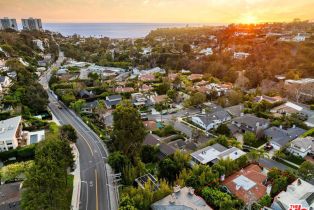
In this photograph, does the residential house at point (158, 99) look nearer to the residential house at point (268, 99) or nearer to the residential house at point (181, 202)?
the residential house at point (268, 99)

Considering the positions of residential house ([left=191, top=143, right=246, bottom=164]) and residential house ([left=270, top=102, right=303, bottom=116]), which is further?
residential house ([left=270, top=102, right=303, bottom=116])

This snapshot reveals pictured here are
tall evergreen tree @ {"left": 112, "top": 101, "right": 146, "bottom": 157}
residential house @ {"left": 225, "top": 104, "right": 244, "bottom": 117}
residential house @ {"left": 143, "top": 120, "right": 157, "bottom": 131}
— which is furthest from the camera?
residential house @ {"left": 225, "top": 104, "right": 244, "bottom": 117}

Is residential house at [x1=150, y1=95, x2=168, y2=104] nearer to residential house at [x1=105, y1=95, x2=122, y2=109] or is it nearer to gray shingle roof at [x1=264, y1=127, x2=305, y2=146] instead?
residential house at [x1=105, y1=95, x2=122, y2=109]

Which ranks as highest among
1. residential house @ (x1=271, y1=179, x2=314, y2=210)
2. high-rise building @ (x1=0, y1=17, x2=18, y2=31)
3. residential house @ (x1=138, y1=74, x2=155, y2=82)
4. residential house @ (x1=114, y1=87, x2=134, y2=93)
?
high-rise building @ (x1=0, y1=17, x2=18, y2=31)

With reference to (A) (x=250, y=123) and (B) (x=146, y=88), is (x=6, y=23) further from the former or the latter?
(A) (x=250, y=123)

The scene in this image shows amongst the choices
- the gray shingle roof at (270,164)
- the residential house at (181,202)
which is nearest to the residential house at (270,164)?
the gray shingle roof at (270,164)

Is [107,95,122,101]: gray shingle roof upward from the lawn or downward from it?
upward

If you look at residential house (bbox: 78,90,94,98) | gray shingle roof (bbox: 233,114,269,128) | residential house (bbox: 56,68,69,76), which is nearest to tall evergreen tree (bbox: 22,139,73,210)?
gray shingle roof (bbox: 233,114,269,128)
